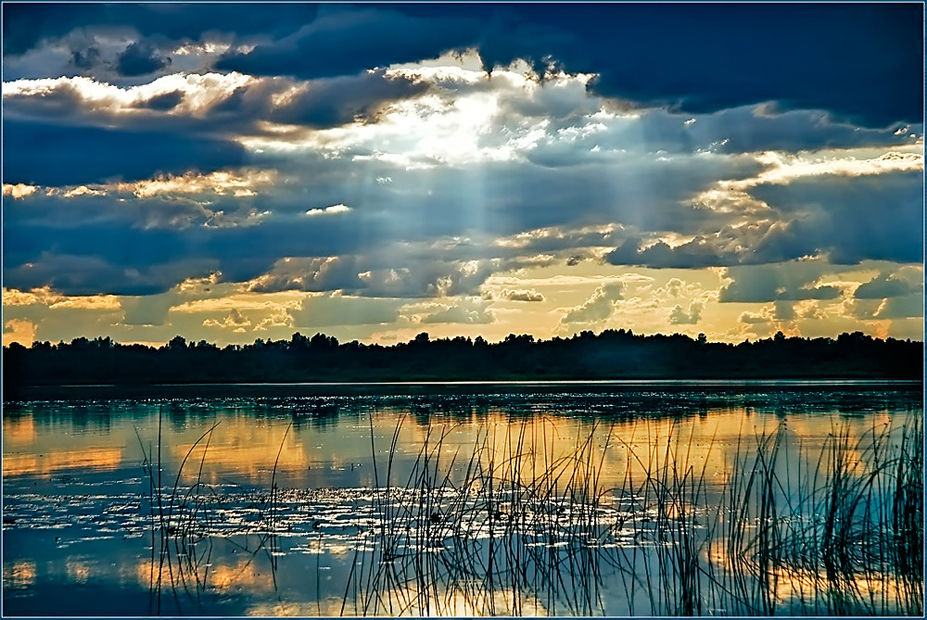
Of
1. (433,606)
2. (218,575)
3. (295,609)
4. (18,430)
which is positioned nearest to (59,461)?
(18,430)

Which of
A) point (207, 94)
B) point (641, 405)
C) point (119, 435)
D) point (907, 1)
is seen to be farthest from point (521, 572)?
point (641, 405)

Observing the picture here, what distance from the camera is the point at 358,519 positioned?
639cm

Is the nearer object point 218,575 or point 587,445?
point 218,575

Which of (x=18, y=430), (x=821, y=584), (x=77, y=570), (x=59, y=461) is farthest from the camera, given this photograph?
(x=18, y=430)

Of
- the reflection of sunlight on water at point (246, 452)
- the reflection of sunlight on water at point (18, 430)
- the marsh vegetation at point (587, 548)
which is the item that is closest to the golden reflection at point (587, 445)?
the marsh vegetation at point (587, 548)

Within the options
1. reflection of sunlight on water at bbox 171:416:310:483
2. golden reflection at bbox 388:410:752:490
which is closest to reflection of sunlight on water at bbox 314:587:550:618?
golden reflection at bbox 388:410:752:490

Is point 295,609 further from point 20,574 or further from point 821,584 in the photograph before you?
point 821,584

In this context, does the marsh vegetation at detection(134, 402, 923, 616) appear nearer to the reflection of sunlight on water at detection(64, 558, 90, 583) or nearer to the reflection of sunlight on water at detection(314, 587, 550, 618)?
the reflection of sunlight on water at detection(314, 587, 550, 618)

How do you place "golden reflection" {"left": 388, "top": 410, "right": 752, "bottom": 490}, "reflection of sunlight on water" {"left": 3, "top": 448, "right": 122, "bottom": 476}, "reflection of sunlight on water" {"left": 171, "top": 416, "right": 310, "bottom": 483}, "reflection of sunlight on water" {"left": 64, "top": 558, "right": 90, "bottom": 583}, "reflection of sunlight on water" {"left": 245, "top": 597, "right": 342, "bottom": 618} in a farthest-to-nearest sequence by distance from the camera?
1. "reflection of sunlight on water" {"left": 171, "top": 416, "right": 310, "bottom": 483}
2. "reflection of sunlight on water" {"left": 3, "top": 448, "right": 122, "bottom": 476}
3. "golden reflection" {"left": 388, "top": 410, "right": 752, "bottom": 490}
4. "reflection of sunlight on water" {"left": 64, "top": 558, "right": 90, "bottom": 583}
5. "reflection of sunlight on water" {"left": 245, "top": 597, "right": 342, "bottom": 618}

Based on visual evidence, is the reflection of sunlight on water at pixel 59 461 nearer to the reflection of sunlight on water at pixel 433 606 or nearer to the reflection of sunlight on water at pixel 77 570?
the reflection of sunlight on water at pixel 77 570

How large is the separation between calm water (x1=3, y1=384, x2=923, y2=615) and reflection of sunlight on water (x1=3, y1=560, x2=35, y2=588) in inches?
0.4

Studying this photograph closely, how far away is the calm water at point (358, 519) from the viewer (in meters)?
5.29

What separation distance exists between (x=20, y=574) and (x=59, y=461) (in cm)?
351

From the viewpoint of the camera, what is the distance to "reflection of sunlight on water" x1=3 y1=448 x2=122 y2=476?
27.5 feet
